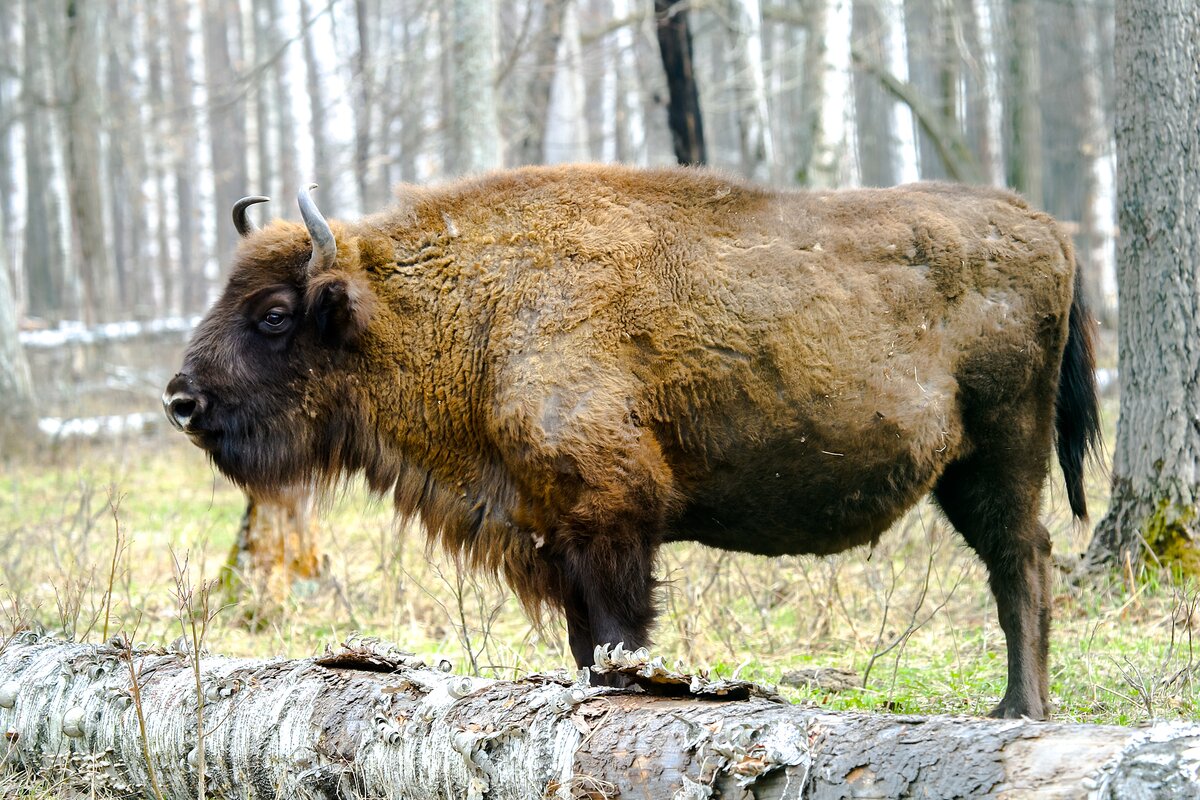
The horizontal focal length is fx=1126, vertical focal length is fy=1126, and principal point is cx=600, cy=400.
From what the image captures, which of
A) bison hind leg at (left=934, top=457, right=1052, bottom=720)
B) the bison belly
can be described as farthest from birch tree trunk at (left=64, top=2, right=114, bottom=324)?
bison hind leg at (left=934, top=457, right=1052, bottom=720)

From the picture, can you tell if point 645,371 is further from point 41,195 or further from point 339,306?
point 41,195

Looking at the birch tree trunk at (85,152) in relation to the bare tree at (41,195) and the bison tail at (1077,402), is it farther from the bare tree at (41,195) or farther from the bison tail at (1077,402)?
the bison tail at (1077,402)

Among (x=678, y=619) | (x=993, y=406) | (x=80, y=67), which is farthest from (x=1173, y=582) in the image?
(x=80, y=67)

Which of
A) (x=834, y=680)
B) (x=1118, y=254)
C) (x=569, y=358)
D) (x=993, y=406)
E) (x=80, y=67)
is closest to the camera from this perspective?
(x=569, y=358)

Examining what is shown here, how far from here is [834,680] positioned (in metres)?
4.98

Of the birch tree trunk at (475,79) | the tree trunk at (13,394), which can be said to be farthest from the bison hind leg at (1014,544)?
the tree trunk at (13,394)

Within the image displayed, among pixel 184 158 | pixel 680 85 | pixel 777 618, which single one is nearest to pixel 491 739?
pixel 777 618

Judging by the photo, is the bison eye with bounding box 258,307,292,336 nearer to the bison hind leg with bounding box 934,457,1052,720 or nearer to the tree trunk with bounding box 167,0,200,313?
the bison hind leg with bounding box 934,457,1052,720

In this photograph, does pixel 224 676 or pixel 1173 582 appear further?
pixel 1173 582

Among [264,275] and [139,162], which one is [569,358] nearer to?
[264,275]

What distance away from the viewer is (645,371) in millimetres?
4211

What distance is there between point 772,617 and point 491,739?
3332 millimetres

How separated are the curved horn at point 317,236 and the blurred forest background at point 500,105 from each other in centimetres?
415

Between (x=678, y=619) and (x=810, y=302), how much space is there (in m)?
2.00
